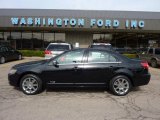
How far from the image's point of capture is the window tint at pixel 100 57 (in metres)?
7.61

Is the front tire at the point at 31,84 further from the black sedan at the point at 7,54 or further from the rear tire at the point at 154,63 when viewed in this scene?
the rear tire at the point at 154,63

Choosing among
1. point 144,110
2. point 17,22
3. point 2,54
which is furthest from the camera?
point 17,22

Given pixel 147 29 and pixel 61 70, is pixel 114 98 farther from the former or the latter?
pixel 147 29

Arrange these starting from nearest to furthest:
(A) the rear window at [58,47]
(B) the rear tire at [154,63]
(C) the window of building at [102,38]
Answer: (A) the rear window at [58,47] → (B) the rear tire at [154,63] → (C) the window of building at [102,38]

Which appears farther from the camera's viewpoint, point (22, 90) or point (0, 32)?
point (0, 32)

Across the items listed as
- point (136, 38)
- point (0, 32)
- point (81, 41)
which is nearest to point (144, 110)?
point (81, 41)

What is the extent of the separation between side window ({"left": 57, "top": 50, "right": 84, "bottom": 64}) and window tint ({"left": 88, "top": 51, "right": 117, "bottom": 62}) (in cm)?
33

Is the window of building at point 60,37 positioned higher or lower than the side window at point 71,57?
higher

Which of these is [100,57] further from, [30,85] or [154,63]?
[154,63]

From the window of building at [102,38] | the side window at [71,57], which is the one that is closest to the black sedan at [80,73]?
the side window at [71,57]

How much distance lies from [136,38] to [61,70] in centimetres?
2121

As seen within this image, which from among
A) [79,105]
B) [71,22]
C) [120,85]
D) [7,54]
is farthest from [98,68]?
[71,22]

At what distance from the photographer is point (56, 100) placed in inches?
269

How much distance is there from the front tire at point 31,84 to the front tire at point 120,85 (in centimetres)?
235
